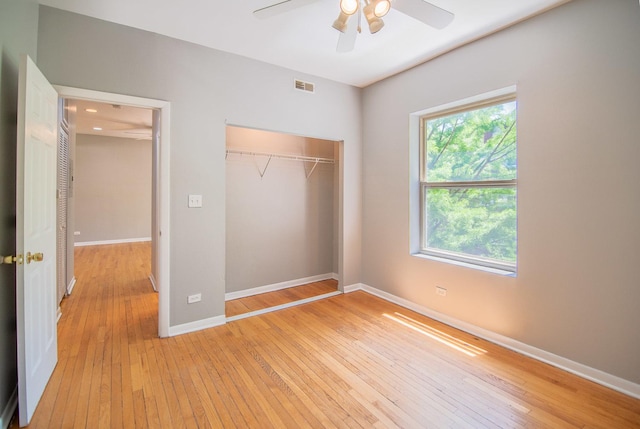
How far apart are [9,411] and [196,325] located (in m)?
1.39

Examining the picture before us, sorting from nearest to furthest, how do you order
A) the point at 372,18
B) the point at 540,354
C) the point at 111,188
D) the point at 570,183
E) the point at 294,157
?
the point at 372,18 → the point at 570,183 → the point at 540,354 → the point at 294,157 → the point at 111,188

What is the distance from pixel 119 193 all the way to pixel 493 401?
926 centimetres

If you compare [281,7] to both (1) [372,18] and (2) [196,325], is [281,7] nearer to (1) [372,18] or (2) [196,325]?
(1) [372,18]

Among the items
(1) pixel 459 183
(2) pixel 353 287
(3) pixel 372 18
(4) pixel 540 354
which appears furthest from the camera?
(2) pixel 353 287

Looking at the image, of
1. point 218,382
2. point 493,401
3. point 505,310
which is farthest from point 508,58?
point 218,382

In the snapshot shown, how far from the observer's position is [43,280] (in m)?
2.04

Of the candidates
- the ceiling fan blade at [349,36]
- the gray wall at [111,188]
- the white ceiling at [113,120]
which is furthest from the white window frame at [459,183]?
the gray wall at [111,188]

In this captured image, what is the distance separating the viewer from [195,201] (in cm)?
301

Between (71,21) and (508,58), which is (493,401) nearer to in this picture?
(508,58)

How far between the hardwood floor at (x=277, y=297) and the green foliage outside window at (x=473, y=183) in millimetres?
1625

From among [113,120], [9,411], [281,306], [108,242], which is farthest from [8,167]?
[108,242]

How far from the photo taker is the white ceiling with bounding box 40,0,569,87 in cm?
236

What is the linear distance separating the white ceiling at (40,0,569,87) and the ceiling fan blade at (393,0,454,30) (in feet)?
1.63

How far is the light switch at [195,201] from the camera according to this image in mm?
2980
